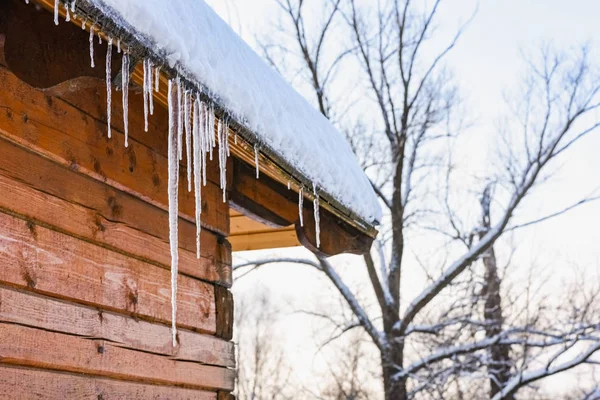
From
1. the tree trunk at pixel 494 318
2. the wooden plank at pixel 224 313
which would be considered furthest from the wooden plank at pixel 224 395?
the tree trunk at pixel 494 318

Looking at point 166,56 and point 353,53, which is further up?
point 353,53

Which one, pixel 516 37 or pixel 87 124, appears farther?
pixel 516 37

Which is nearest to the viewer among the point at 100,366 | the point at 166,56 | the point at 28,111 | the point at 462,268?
the point at 166,56

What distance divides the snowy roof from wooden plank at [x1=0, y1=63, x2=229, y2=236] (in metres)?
0.57

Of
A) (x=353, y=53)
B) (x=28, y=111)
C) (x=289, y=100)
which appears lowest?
(x=28, y=111)

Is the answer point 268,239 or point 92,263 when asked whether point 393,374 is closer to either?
point 268,239

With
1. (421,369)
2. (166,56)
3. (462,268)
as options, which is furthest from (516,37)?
(166,56)

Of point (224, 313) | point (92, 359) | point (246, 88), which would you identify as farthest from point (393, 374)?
point (92, 359)

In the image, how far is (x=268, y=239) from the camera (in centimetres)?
564

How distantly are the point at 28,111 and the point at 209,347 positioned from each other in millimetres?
1554

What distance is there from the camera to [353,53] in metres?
14.4

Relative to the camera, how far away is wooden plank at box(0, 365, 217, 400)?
2.29 m

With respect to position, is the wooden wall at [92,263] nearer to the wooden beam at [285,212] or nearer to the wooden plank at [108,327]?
the wooden plank at [108,327]

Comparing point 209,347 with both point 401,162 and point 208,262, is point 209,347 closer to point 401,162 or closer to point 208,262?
point 208,262
